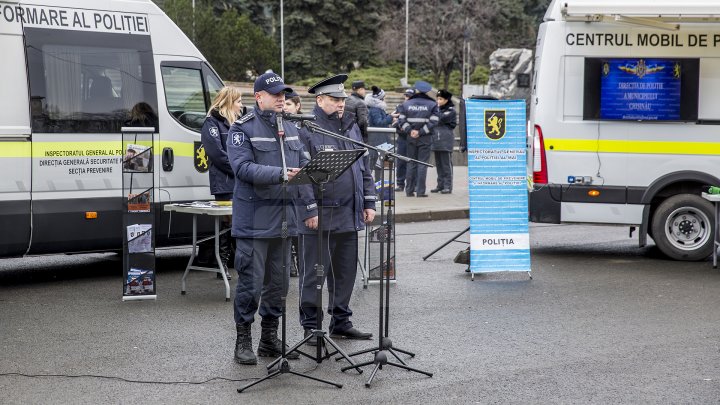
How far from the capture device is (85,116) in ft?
35.0

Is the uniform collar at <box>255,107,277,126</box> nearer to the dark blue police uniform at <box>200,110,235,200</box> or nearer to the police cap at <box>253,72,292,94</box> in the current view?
the police cap at <box>253,72,292,94</box>

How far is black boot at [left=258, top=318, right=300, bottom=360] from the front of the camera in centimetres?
763

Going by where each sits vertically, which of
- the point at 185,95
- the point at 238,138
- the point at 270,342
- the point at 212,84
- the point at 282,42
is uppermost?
the point at 282,42

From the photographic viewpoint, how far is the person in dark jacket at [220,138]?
1047cm

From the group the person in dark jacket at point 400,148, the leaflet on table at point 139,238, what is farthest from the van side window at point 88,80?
the person in dark jacket at point 400,148

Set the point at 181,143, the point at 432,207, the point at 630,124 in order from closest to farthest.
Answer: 1. the point at 181,143
2. the point at 630,124
3. the point at 432,207

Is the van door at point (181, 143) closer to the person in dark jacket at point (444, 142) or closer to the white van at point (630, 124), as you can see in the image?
the white van at point (630, 124)

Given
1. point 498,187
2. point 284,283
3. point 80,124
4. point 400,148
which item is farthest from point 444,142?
point 284,283

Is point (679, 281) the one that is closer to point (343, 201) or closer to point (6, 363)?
point (343, 201)

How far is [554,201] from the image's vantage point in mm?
12523

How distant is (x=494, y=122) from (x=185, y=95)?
10.7 feet

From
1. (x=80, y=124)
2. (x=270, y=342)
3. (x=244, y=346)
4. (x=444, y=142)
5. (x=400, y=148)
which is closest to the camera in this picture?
(x=244, y=346)

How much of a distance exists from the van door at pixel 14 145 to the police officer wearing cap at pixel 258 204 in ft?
11.9

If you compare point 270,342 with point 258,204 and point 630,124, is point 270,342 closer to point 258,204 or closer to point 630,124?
point 258,204
